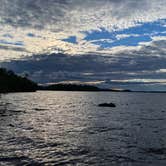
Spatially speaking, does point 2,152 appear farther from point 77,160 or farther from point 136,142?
point 136,142

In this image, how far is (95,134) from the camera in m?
41.1

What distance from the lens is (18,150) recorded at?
96.5ft

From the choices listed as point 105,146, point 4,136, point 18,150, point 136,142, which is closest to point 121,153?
point 105,146

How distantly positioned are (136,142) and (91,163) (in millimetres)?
10958

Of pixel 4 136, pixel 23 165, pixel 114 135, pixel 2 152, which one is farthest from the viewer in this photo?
pixel 114 135

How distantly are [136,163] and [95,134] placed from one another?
15.9m

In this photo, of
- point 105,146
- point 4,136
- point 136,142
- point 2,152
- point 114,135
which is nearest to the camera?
point 2,152

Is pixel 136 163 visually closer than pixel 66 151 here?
Yes

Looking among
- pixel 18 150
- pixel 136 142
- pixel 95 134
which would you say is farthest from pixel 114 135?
pixel 18 150

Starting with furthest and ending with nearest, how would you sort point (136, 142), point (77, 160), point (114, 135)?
1. point (114, 135)
2. point (136, 142)
3. point (77, 160)

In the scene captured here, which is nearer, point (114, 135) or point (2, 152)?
point (2, 152)

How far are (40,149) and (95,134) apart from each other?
469 inches

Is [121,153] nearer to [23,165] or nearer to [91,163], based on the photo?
[91,163]

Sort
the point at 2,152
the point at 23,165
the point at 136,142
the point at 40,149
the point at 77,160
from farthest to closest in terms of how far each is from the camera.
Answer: the point at 136,142, the point at 40,149, the point at 2,152, the point at 77,160, the point at 23,165
